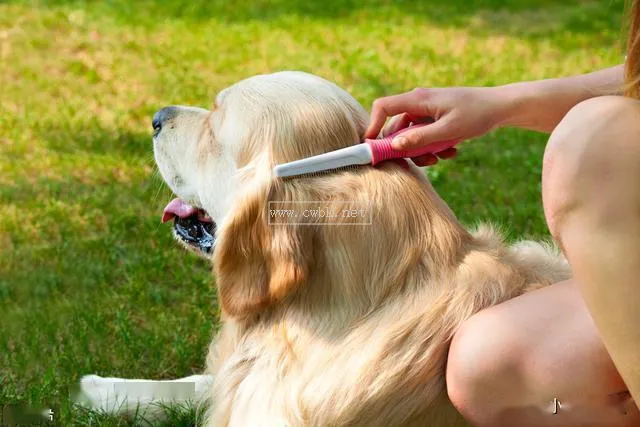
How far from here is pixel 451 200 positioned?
4.87 m

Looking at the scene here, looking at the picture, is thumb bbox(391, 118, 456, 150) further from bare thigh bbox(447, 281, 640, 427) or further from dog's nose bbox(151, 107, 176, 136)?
dog's nose bbox(151, 107, 176, 136)

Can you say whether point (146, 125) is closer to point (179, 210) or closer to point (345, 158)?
point (179, 210)

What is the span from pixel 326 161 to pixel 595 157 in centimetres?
69

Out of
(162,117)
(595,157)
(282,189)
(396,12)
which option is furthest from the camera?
(396,12)

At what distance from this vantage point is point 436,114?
2559 millimetres

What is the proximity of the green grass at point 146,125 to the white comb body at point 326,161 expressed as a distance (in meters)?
0.81

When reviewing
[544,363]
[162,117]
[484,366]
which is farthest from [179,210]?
[544,363]

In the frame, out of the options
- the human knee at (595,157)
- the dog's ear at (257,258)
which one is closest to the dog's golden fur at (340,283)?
the dog's ear at (257,258)

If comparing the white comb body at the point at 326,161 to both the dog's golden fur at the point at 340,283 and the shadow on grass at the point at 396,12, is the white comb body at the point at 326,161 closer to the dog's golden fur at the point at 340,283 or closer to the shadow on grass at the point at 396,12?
the dog's golden fur at the point at 340,283

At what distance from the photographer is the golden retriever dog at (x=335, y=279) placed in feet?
7.79

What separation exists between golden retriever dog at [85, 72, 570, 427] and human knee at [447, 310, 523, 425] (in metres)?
0.07

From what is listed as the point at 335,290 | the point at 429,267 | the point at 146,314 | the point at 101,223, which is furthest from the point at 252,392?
the point at 101,223

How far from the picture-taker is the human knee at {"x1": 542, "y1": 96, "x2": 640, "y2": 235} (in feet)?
6.68

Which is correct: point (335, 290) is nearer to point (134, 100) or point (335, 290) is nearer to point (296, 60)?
point (134, 100)
